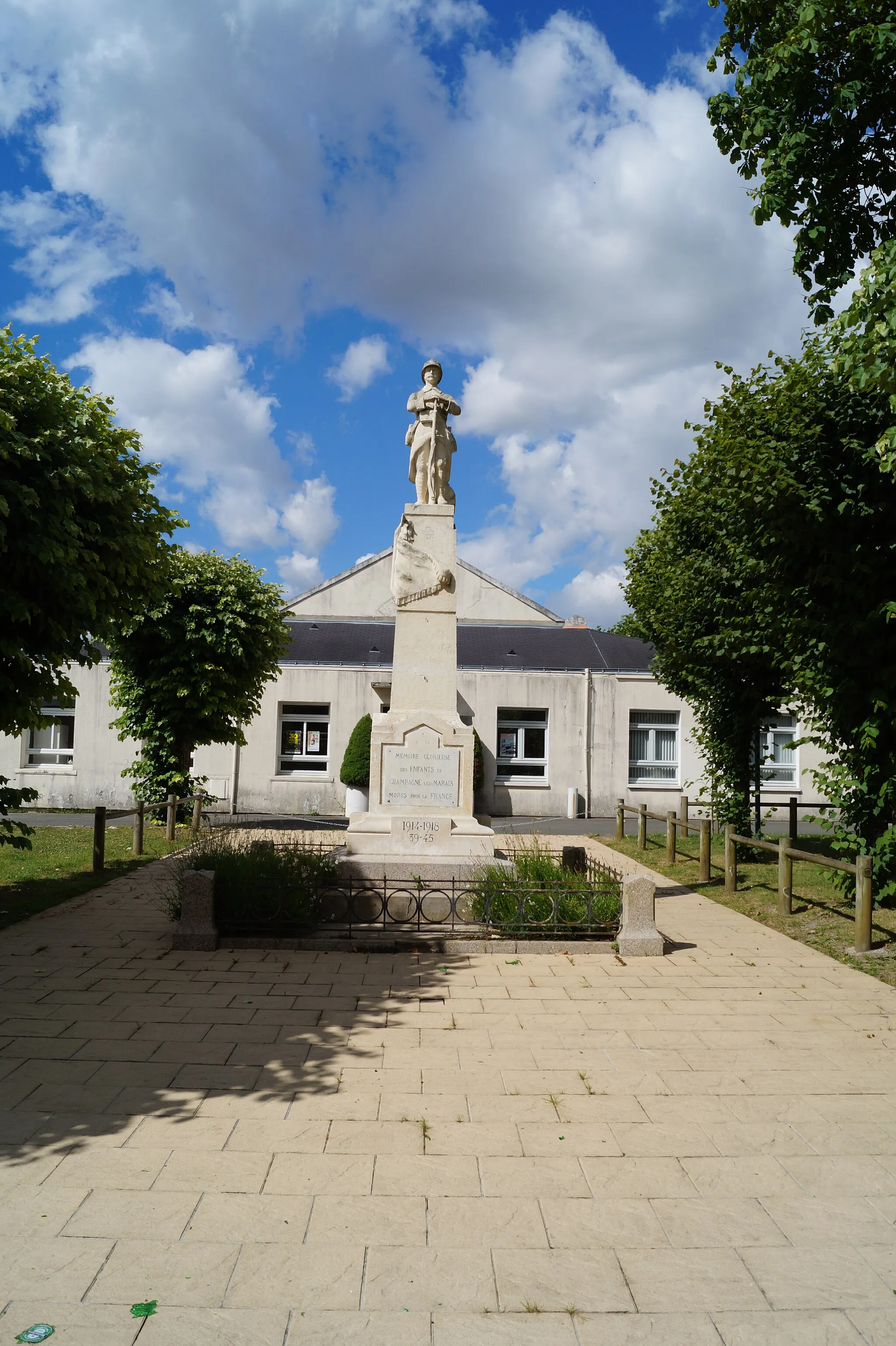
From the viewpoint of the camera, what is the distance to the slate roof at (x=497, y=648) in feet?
80.2

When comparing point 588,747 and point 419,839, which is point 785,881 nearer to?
point 419,839

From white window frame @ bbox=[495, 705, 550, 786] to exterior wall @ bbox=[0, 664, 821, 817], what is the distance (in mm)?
128

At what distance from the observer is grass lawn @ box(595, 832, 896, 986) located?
322 inches

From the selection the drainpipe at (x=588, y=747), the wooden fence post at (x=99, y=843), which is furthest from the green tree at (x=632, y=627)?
the wooden fence post at (x=99, y=843)

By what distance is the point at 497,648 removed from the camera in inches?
1022

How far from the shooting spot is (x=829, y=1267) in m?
3.17

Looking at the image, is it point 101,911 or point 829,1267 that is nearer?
point 829,1267

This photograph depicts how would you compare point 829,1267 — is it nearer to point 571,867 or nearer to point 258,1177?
point 258,1177

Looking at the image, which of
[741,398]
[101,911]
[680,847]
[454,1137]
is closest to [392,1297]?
[454,1137]

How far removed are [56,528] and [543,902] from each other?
5.52 meters

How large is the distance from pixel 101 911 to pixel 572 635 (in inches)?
789

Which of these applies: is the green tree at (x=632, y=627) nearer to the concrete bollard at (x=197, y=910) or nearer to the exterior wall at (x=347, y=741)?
the exterior wall at (x=347, y=741)

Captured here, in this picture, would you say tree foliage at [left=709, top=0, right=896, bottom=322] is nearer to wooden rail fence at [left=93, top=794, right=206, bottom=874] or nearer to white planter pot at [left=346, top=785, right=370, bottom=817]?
wooden rail fence at [left=93, top=794, right=206, bottom=874]

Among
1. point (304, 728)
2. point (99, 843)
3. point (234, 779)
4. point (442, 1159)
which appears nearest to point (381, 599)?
point (304, 728)
